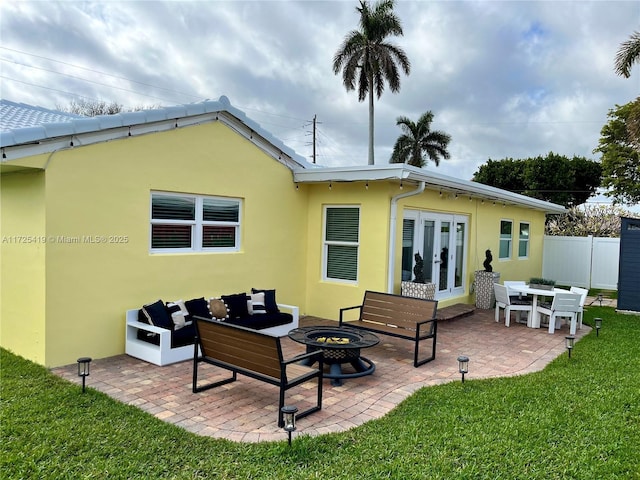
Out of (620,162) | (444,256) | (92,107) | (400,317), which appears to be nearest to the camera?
(400,317)

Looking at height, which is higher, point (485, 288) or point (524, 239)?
point (524, 239)

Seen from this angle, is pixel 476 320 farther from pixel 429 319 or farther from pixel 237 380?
pixel 237 380

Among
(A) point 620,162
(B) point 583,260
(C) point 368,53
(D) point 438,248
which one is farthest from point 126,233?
(A) point 620,162

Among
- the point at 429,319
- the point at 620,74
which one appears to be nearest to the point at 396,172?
the point at 429,319

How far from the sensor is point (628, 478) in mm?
3312

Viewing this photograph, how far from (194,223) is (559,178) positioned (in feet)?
96.7

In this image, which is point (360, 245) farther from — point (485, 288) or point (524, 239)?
point (524, 239)

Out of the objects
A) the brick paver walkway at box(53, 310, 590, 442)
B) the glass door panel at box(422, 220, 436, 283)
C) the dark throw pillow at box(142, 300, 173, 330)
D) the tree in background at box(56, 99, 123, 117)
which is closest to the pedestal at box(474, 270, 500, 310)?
the glass door panel at box(422, 220, 436, 283)

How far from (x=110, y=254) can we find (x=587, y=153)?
108ft

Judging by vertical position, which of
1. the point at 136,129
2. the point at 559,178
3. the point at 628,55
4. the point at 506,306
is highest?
the point at 628,55

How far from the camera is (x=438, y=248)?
33.1ft

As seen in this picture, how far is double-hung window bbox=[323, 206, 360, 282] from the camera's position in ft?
29.0

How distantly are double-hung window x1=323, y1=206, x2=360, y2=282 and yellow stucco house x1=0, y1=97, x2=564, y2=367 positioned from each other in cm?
3

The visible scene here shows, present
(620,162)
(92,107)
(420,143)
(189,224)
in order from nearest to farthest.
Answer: (189,224)
(620,162)
(92,107)
(420,143)
